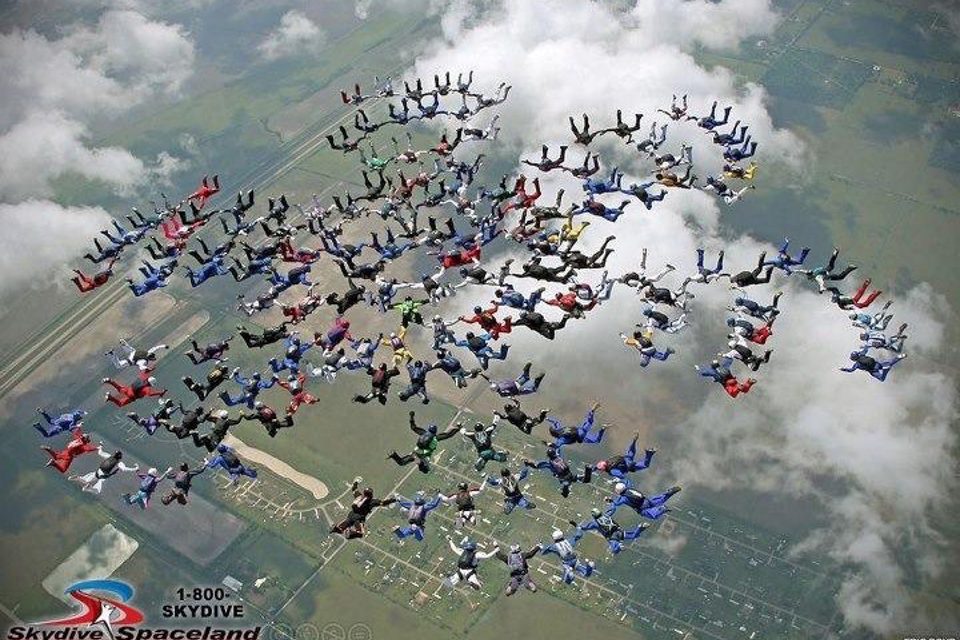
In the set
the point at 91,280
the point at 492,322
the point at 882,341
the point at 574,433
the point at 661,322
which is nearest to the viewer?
the point at 574,433

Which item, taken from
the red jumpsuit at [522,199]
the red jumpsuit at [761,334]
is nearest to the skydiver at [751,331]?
the red jumpsuit at [761,334]

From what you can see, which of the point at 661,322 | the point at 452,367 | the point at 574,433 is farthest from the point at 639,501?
the point at 452,367

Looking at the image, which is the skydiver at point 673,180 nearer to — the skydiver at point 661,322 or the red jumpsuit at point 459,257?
the skydiver at point 661,322

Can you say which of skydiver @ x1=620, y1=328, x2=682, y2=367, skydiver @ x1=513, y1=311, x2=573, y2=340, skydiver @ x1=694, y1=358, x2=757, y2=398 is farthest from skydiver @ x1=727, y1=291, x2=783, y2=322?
skydiver @ x1=513, y1=311, x2=573, y2=340

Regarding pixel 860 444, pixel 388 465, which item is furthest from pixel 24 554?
pixel 860 444

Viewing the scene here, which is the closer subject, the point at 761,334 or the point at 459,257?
the point at 761,334

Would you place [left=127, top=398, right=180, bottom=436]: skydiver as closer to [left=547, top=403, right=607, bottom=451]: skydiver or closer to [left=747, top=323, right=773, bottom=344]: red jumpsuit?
[left=547, top=403, right=607, bottom=451]: skydiver

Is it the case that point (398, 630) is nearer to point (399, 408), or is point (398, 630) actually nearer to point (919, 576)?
point (399, 408)

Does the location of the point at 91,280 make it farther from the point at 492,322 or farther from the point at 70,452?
A: the point at 492,322
